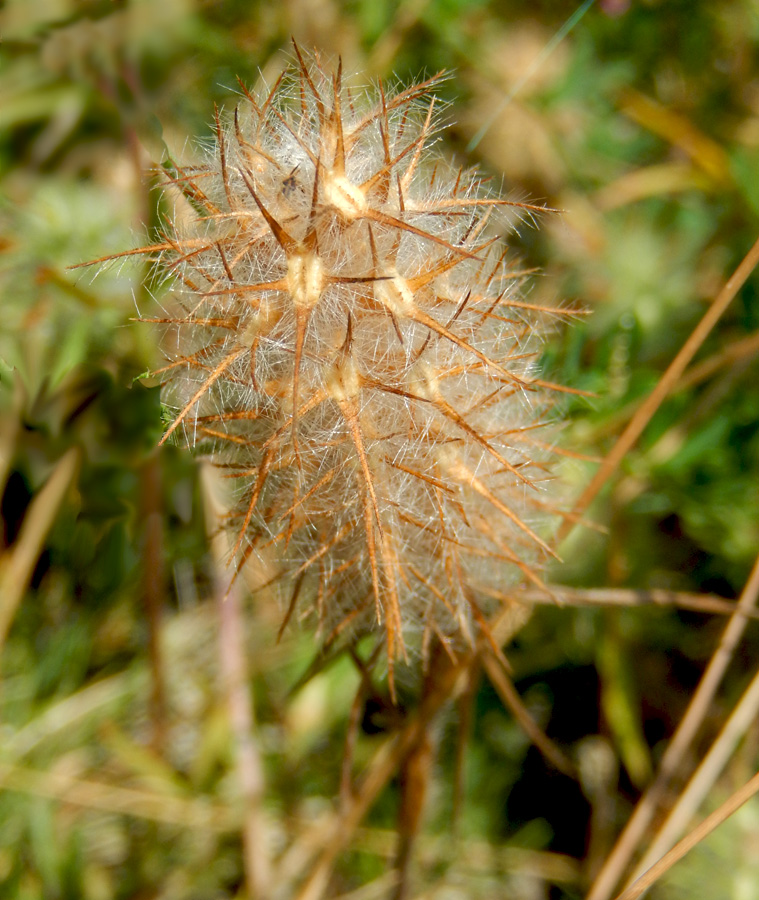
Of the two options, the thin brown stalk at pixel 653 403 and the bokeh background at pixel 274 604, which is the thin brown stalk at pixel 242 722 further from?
the thin brown stalk at pixel 653 403

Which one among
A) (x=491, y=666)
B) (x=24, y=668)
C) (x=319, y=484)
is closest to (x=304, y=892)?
(x=491, y=666)

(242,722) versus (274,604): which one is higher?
(274,604)

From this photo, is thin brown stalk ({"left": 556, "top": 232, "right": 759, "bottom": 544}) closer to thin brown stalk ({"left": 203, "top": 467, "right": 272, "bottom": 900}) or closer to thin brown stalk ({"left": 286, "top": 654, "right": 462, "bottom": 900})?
thin brown stalk ({"left": 286, "top": 654, "right": 462, "bottom": 900})

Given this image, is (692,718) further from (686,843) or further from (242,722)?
(242,722)

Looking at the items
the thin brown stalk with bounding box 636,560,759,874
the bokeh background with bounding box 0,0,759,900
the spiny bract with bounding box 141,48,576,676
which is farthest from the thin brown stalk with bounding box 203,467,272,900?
the thin brown stalk with bounding box 636,560,759,874

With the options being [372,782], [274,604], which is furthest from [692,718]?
[274,604]

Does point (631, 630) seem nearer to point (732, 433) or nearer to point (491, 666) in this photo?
point (732, 433)

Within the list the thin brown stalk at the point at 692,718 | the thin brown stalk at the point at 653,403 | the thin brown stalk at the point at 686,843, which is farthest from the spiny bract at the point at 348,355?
the thin brown stalk at the point at 692,718
